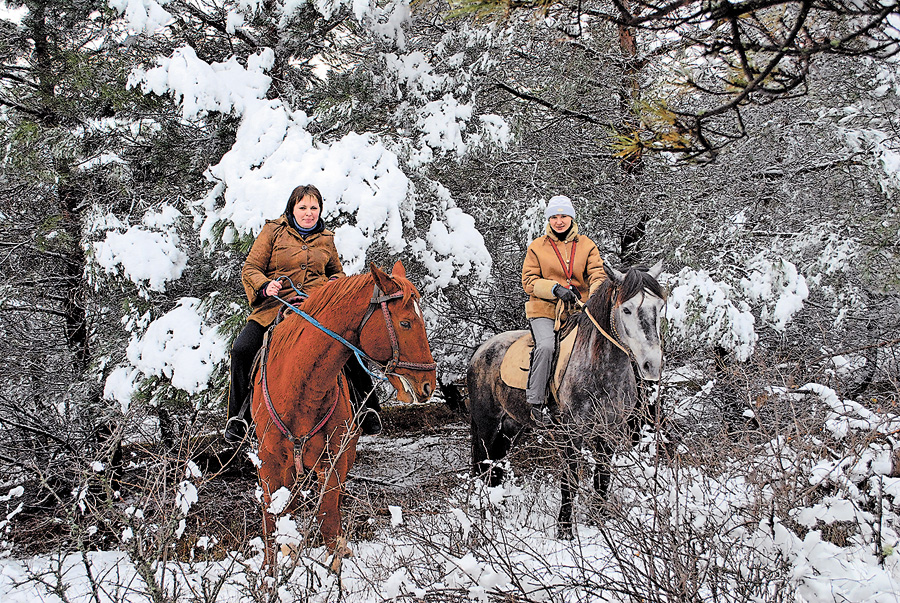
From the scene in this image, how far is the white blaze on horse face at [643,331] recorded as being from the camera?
4.30 m

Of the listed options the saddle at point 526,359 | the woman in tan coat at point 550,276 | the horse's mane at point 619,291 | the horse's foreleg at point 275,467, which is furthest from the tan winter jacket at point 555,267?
the horse's foreleg at point 275,467

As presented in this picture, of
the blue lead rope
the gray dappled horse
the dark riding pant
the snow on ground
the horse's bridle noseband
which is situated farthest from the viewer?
the dark riding pant

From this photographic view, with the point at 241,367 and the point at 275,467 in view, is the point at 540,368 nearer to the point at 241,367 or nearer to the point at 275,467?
the point at 275,467

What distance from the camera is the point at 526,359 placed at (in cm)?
551

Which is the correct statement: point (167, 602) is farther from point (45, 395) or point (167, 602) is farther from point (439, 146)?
point (45, 395)

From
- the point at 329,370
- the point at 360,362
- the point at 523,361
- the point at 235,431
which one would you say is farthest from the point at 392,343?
the point at 523,361

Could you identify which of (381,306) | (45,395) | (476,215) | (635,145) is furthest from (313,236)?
(45,395)

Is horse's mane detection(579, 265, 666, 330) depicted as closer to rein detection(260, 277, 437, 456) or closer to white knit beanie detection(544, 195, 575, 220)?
white knit beanie detection(544, 195, 575, 220)

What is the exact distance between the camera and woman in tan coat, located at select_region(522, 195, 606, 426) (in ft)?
17.2

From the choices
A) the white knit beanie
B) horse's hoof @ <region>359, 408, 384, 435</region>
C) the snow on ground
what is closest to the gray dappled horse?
the white knit beanie

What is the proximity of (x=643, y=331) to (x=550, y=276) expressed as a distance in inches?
50.4

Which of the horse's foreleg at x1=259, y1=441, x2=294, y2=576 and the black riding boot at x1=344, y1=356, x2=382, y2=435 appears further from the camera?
the black riding boot at x1=344, y1=356, x2=382, y2=435

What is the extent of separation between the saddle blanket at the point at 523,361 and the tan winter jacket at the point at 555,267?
13.0 inches

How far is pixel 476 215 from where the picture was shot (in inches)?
316
